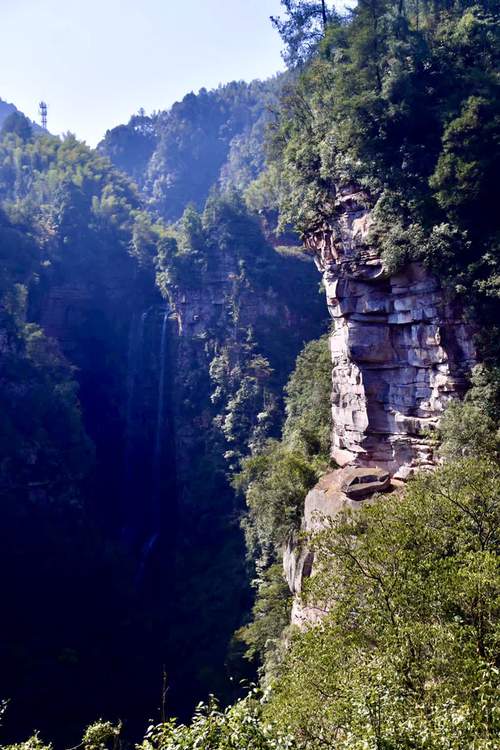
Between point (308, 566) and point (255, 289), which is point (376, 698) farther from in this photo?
point (255, 289)

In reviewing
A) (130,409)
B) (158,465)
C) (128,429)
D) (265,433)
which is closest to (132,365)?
(130,409)

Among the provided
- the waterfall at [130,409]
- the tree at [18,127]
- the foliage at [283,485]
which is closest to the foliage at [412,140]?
the foliage at [283,485]

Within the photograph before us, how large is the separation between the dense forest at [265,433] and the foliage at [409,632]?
55 millimetres

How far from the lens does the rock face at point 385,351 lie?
17.8 metres

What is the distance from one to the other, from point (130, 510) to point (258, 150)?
50.0 metres

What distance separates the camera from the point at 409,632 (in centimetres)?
845

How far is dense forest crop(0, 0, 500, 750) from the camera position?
9039 mm

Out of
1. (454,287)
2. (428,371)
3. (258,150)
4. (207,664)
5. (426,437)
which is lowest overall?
(207,664)

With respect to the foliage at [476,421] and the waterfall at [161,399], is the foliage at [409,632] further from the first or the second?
the waterfall at [161,399]

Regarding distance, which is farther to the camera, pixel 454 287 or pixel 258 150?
pixel 258 150

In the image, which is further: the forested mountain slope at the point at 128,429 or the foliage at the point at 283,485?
the forested mountain slope at the point at 128,429

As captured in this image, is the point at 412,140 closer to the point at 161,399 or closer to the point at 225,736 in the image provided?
the point at 225,736

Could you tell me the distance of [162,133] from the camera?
8988cm

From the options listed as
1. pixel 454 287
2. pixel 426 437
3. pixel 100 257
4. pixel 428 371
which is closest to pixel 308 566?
pixel 426 437
